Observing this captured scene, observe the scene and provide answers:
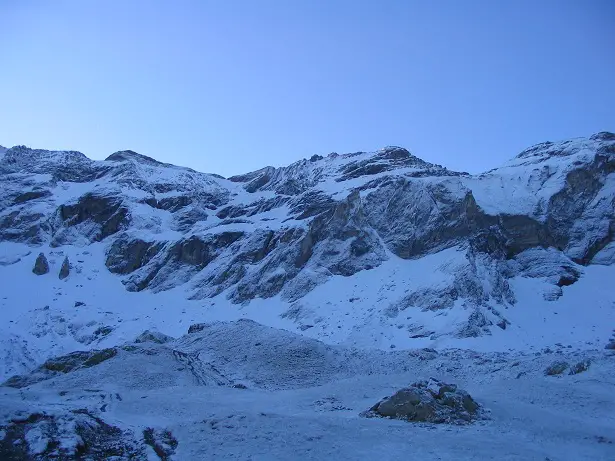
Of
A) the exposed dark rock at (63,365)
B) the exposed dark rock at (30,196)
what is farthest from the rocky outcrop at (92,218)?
the exposed dark rock at (63,365)

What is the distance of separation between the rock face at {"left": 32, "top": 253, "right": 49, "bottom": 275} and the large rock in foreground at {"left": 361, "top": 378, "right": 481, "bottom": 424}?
49570mm

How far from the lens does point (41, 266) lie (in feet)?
192

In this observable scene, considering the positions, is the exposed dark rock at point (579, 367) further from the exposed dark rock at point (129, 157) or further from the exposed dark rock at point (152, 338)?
the exposed dark rock at point (129, 157)

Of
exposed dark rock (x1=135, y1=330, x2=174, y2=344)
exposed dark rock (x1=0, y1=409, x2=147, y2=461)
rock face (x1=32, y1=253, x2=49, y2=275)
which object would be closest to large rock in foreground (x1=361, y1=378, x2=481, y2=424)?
exposed dark rock (x1=0, y1=409, x2=147, y2=461)

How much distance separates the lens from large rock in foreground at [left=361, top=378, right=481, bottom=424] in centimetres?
1761

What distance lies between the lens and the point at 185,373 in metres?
27.3

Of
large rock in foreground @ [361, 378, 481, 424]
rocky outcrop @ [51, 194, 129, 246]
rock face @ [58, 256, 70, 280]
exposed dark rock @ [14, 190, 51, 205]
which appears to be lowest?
large rock in foreground @ [361, 378, 481, 424]

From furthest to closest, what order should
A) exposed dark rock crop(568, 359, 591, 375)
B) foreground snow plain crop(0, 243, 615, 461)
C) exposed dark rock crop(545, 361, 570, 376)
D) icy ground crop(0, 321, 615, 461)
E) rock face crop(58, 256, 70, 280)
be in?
1. rock face crop(58, 256, 70, 280)
2. exposed dark rock crop(545, 361, 570, 376)
3. exposed dark rock crop(568, 359, 591, 375)
4. foreground snow plain crop(0, 243, 615, 461)
5. icy ground crop(0, 321, 615, 461)

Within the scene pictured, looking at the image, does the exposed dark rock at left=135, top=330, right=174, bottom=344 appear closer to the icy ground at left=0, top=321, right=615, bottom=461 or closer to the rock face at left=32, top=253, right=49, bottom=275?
the icy ground at left=0, top=321, right=615, bottom=461

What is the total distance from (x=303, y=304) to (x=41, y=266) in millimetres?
30901

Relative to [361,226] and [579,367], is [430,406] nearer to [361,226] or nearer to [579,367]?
[579,367]

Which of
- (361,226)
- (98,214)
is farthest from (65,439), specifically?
(98,214)

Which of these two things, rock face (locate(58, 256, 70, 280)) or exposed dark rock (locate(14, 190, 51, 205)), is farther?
exposed dark rock (locate(14, 190, 51, 205))

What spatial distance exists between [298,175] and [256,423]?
69517 mm
